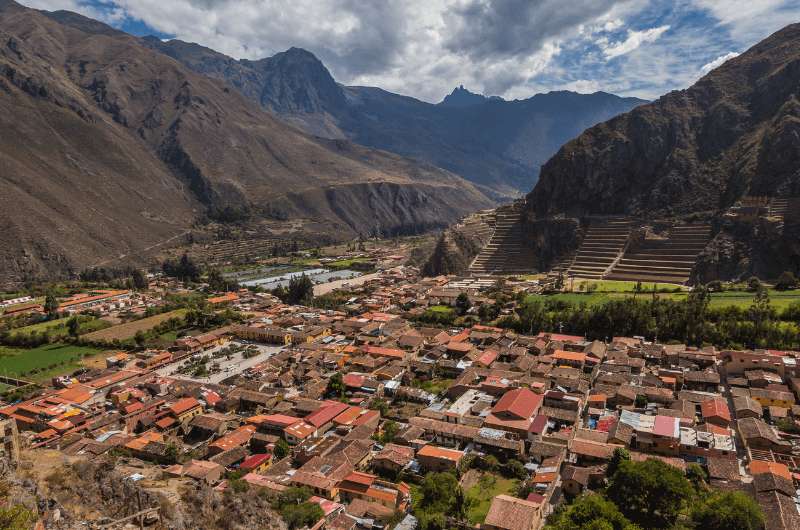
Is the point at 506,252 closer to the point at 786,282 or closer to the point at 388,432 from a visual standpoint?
the point at 786,282

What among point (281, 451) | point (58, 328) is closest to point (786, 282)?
point (281, 451)

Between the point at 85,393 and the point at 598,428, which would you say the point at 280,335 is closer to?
the point at 85,393

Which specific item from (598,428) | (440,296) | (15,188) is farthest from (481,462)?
(15,188)

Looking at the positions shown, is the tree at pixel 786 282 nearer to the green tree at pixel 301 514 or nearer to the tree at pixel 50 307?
the green tree at pixel 301 514

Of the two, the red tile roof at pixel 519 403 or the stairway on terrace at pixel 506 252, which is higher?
the stairway on terrace at pixel 506 252

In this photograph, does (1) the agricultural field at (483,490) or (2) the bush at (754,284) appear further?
(2) the bush at (754,284)

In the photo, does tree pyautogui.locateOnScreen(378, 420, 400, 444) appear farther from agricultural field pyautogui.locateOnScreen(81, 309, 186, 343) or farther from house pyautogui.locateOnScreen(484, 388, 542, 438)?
agricultural field pyautogui.locateOnScreen(81, 309, 186, 343)

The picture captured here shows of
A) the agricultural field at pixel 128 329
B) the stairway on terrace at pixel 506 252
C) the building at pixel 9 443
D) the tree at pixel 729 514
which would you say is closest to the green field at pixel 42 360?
the agricultural field at pixel 128 329
